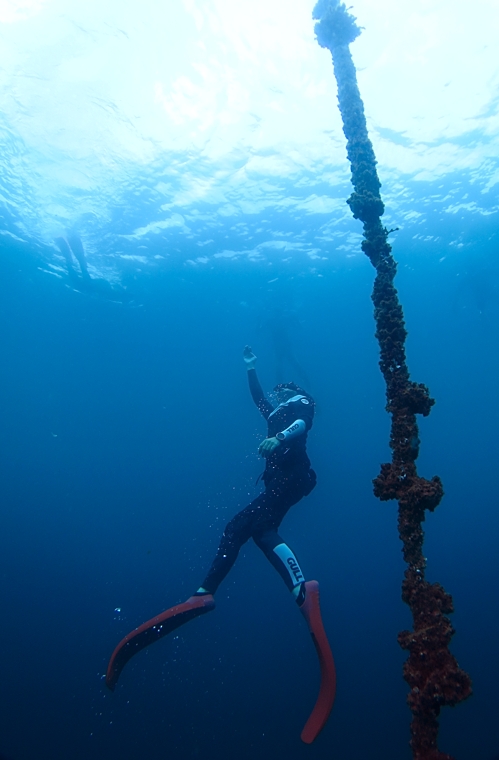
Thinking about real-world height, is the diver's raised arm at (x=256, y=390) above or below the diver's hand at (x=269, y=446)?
above

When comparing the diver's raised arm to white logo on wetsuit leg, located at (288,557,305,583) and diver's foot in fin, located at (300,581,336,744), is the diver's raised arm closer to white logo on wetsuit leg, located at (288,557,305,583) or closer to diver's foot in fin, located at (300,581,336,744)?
white logo on wetsuit leg, located at (288,557,305,583)

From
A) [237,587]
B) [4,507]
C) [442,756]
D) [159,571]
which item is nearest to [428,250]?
[442,756]

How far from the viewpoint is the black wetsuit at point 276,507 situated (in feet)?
18.8

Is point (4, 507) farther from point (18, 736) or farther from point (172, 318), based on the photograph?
point (172, 318)

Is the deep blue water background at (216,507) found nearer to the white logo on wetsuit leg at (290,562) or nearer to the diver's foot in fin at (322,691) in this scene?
the white logo on wetsuit leg at (290,562)

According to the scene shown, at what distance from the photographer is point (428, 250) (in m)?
21.6

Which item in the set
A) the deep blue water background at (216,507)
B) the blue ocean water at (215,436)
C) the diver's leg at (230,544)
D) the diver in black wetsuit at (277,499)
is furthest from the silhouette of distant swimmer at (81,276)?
the diver's leg at (230,544)

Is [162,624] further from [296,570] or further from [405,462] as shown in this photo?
[405,462]

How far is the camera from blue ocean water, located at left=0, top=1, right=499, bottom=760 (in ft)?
55.9

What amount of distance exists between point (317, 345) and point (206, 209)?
17.6 m

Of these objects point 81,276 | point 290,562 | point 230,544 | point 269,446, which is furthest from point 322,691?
point 81,276

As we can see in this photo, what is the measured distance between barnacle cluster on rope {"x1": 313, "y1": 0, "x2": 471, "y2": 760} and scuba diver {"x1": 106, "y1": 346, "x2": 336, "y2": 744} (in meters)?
3.19

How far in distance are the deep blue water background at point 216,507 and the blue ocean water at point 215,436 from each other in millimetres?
202

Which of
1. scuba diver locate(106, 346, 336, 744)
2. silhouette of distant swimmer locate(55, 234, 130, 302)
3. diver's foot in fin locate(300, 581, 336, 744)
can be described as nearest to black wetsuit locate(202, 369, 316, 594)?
scuba diver locate(106, 346, 336, 744)
